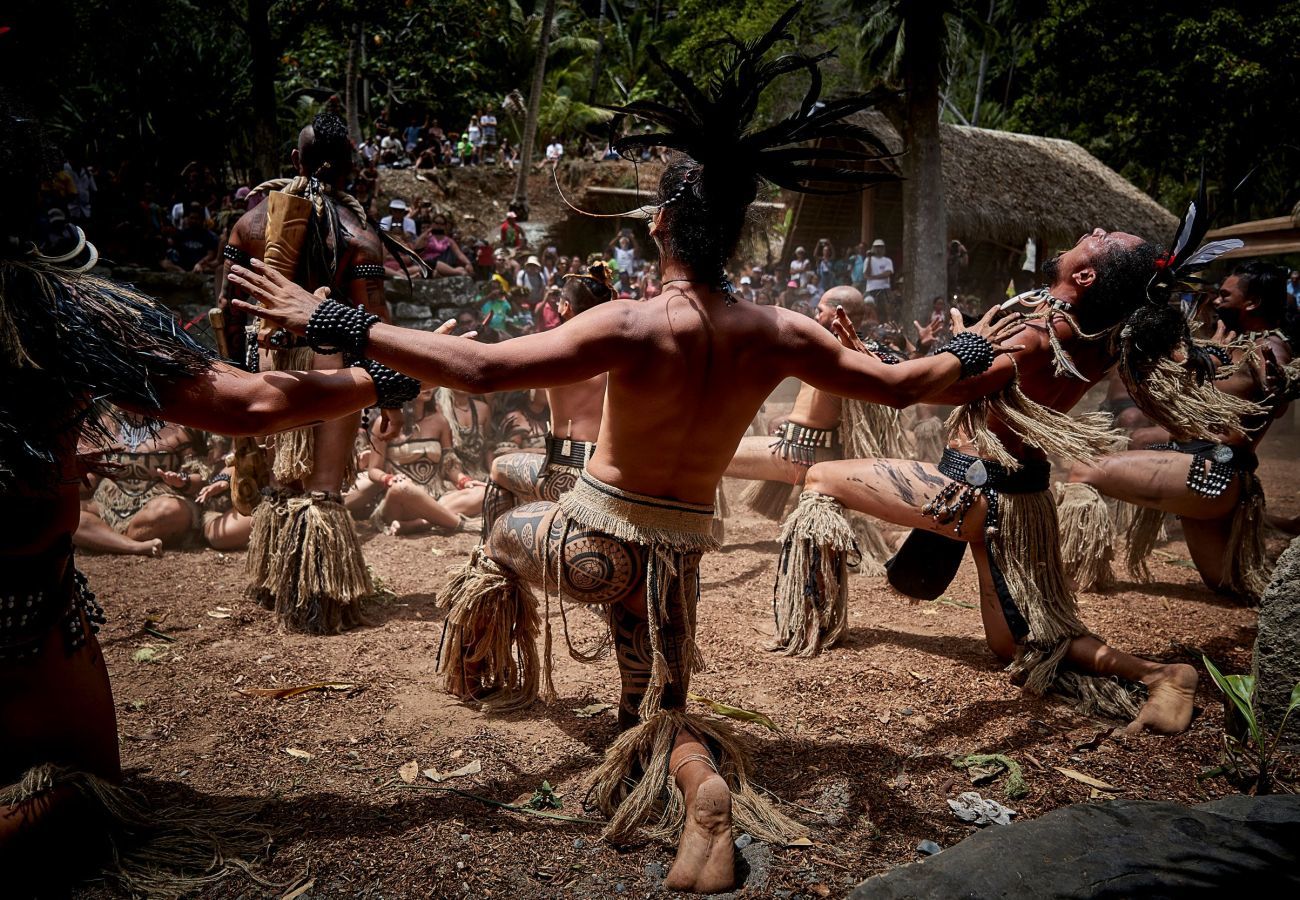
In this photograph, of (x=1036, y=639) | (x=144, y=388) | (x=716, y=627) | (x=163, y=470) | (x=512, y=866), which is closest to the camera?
(x=144, y=388)

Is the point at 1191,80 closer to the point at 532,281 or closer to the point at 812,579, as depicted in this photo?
the point at 532,281

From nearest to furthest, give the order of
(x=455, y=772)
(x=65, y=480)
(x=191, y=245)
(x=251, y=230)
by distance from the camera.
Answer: (x=65, y=480), (x=455, y=772), (x=251, y=230), (x=191, y=245)

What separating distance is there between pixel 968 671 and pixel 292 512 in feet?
10.4

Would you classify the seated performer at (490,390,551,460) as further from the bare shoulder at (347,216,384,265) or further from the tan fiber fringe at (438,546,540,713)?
the tan fiber fringe at (438,546,540,713)

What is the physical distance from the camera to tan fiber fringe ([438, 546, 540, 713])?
2975 millimetres

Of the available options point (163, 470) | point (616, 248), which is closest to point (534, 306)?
point (616, 248)

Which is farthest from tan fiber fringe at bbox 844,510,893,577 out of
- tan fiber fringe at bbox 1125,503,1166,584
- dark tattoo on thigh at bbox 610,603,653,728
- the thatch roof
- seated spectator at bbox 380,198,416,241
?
the thatch roof

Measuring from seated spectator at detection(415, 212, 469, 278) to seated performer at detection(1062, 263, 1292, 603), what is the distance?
8.60 m

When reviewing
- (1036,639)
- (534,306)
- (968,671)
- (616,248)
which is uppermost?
(616,248)

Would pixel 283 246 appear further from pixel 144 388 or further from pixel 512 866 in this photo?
pixel 512 866

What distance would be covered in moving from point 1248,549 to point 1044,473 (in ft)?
7.17

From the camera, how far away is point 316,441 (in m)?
4.03

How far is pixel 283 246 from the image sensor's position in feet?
12.2

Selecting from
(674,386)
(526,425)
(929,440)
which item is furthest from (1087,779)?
(526,425)
